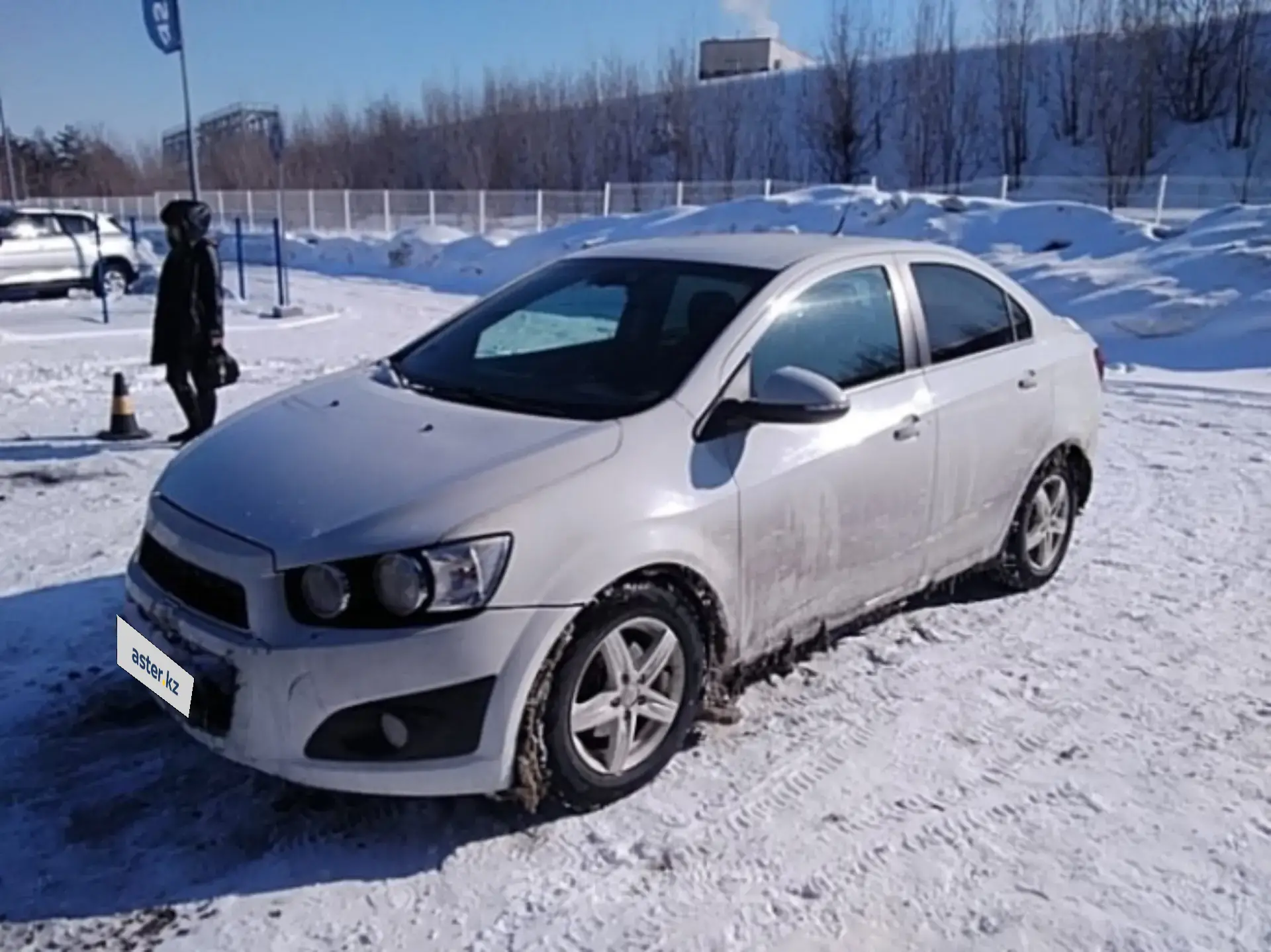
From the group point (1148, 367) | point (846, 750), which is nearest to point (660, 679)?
point (846, 750)

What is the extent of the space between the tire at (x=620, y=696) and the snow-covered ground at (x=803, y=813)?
0.12m

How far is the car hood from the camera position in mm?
2717

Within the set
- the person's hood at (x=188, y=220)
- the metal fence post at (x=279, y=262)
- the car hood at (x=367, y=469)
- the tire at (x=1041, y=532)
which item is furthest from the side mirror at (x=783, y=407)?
the metal fence post at (x=279, y=262)

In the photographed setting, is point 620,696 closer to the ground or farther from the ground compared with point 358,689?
closer to the ground

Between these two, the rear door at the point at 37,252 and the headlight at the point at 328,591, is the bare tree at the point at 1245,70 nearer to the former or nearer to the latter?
the rear door at the point at 37,252

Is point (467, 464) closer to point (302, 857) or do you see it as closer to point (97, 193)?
point (302, 857)

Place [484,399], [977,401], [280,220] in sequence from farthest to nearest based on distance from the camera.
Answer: [280,220], [977,401], [484,399]

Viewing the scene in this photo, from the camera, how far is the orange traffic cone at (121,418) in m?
7.59

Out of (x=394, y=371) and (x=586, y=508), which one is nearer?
(x=586, y=508)

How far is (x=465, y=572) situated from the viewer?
2682 millimetres

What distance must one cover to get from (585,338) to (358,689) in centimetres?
185

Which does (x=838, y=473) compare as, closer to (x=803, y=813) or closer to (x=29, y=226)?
(x=803, y=813)

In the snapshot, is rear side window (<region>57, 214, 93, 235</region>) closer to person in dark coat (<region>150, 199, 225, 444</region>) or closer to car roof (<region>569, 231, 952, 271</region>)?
person in dark coat (<region>150, 199, 225, 444</region>)

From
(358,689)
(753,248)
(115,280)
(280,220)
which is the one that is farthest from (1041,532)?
(280,220)
